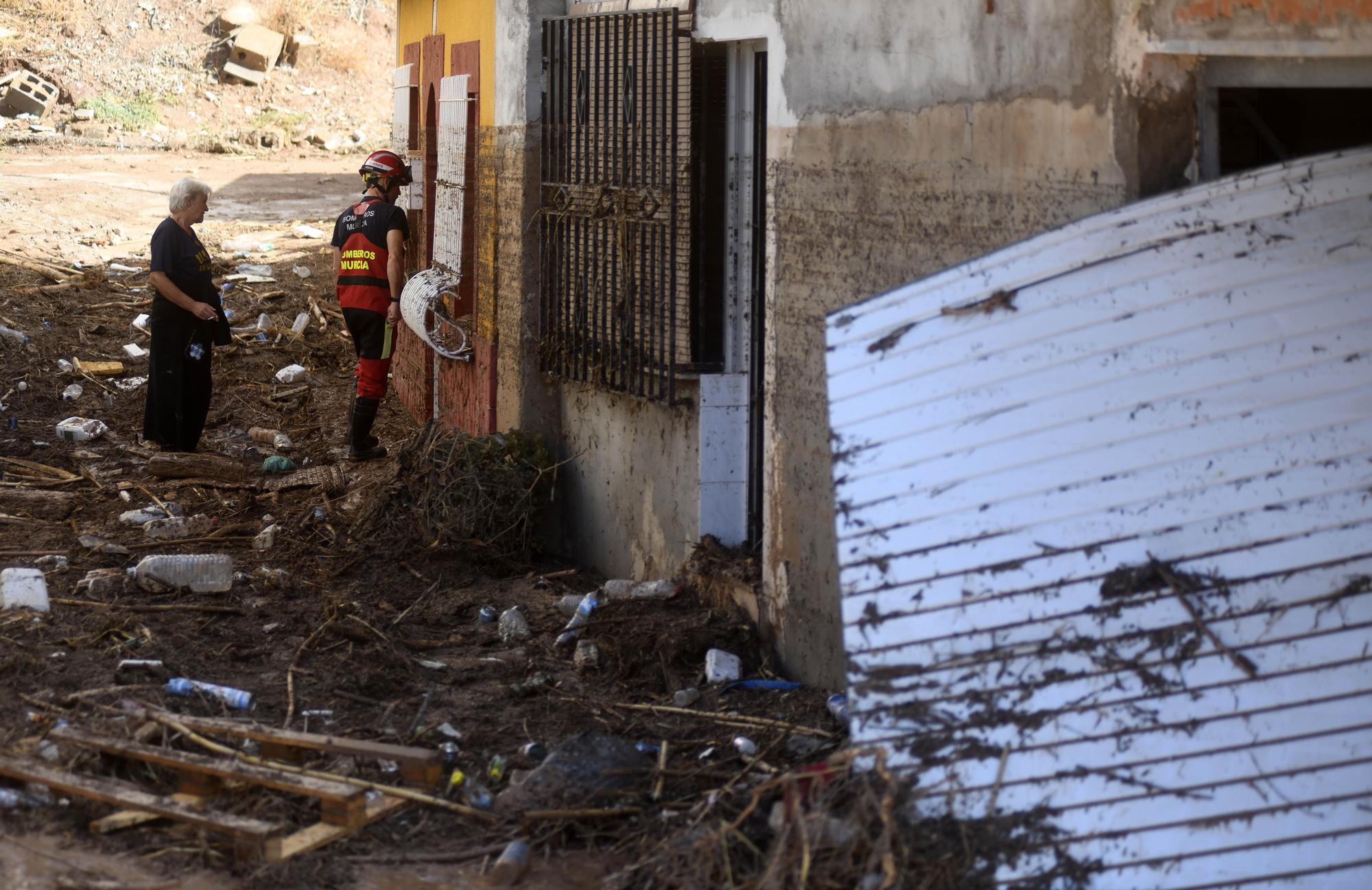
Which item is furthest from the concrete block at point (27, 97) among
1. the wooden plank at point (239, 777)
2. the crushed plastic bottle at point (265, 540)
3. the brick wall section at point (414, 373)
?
the wooden plank at point (239, 777)

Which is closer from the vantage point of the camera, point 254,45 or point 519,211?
point 519,211

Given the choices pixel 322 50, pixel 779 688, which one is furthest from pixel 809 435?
pixel 322 50

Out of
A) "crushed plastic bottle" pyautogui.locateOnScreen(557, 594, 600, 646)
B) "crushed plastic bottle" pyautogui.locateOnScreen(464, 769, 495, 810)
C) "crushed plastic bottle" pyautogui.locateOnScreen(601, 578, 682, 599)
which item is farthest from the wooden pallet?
"crushed plastic bottle" pyautogui.locateOnScreen(601, 578, 682, 599)

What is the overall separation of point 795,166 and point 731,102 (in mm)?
987

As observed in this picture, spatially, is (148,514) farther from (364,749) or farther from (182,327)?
(364,749)

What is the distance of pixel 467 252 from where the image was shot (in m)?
9.03

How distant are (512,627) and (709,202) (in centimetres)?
215

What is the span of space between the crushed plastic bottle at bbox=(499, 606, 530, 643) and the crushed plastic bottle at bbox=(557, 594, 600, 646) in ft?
0.61

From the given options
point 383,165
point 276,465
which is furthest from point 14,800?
point 383,165

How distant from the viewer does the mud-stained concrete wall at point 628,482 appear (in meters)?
6.80

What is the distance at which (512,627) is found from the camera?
666 cm

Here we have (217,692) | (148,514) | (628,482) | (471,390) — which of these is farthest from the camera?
(471,390)

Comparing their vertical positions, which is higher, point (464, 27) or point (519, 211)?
point (464, 27)

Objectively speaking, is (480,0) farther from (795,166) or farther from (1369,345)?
(1369,345)
